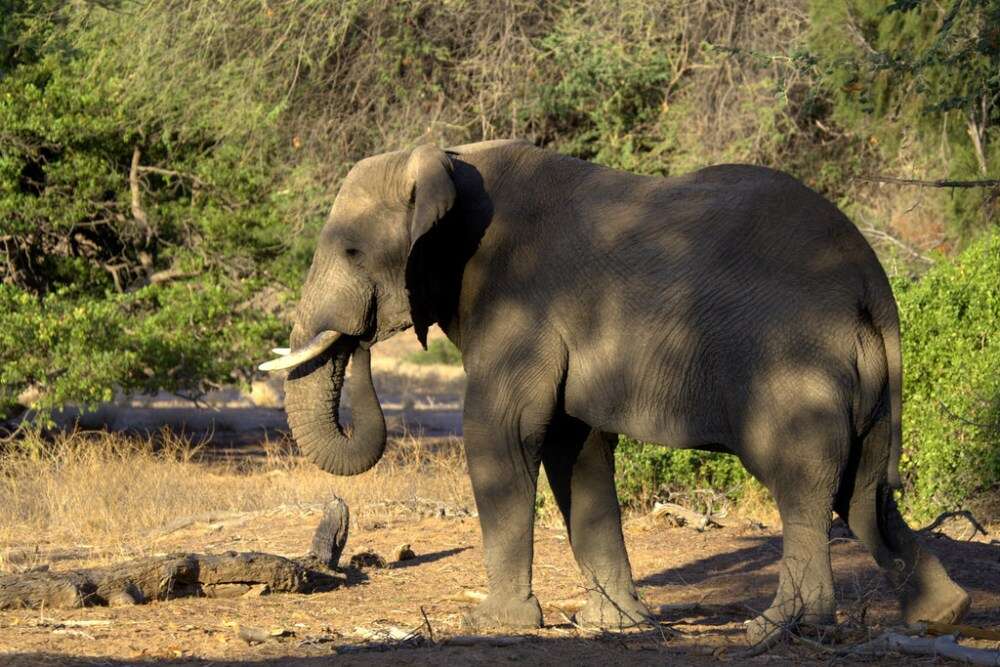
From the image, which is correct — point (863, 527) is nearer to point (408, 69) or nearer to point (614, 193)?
point (614, 193)

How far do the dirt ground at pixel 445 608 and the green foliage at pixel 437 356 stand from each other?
27.2m

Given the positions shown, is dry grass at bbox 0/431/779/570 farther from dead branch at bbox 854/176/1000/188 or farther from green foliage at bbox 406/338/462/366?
green foliage at bbox 406/338/462/366

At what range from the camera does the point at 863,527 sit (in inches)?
248

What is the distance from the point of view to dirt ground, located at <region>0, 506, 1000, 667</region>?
596cm

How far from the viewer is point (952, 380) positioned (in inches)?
421

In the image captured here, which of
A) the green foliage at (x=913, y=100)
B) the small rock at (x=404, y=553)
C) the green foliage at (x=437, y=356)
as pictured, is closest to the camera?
the small rock at (x=404, y=553)

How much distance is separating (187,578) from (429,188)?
8.51 feet

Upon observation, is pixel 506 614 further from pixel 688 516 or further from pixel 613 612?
pixel 688 516

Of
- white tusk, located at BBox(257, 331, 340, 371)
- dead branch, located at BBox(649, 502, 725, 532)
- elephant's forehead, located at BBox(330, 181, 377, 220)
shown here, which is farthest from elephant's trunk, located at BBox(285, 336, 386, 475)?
dead branch, located at BBox(649, 502, 725, 532)

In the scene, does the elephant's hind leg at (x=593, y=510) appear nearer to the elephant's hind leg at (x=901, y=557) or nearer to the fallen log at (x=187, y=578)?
the elephant's hind leg at (x=901, y=557)

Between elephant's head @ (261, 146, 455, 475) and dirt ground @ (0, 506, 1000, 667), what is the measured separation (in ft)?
3.42

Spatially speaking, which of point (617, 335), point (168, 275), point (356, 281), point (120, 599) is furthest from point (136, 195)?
point (617, 335)

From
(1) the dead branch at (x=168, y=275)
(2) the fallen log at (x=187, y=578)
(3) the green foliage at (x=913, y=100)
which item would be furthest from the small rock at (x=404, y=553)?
(1) the dead branch at (x=168, y=275)

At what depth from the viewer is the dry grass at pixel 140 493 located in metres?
10.7
